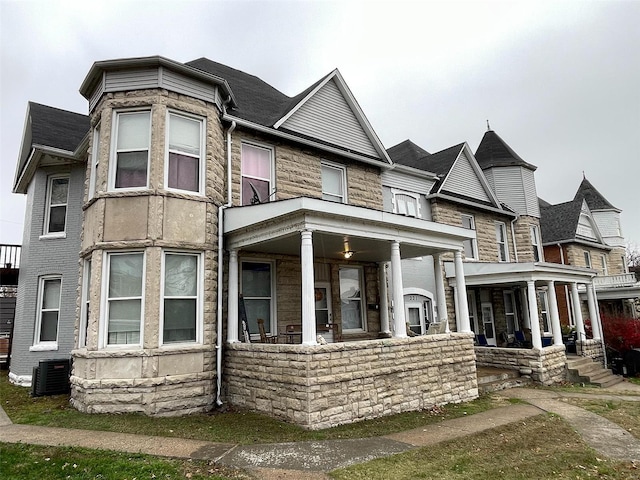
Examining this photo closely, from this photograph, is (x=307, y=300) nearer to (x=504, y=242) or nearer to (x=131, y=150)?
(x=131, y=150)

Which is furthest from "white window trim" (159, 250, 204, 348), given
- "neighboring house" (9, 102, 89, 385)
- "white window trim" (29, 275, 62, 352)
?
"white window trim" (29, 275, 62, 352)

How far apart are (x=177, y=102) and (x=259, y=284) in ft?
14.9

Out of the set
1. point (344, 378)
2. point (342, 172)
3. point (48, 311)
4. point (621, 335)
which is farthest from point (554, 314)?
point (48, 311)

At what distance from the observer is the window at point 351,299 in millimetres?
12172

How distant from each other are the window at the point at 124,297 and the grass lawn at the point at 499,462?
514cm

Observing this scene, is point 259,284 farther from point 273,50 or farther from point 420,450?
point 273,50

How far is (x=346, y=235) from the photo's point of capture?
8602mm

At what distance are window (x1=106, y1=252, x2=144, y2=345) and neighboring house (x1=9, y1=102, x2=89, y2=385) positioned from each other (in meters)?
3.79

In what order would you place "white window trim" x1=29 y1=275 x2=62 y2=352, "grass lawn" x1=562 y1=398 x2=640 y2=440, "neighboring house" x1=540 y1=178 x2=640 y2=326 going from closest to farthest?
"grass lawn" x1=562 y1=398 x2=640 y2=440 → "white window trim" x1=29 y1=275 x2=62 y2=352 → "neighboring house" x1=540 y1=178 x2=640 y2=326

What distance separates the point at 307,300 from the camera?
775 centimetres

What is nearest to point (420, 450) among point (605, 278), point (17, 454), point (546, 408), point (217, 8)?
point (546, 408)

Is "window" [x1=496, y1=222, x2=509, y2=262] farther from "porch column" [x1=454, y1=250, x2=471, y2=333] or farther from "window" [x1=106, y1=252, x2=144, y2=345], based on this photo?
"window" [x1=106, y1=252, x2=144, y2=345]

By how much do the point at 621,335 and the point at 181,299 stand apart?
16.6m

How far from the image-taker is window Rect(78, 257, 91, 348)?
29.7ft
